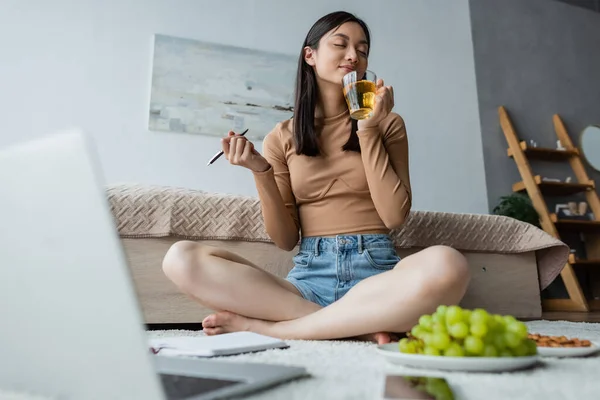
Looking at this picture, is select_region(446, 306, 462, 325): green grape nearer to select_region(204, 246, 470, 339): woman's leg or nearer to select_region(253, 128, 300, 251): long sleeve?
select_region(204, 246, 470, 339): woman's leg

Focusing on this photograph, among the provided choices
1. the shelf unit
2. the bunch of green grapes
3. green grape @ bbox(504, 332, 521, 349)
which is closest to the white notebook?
the bunch of green grapes

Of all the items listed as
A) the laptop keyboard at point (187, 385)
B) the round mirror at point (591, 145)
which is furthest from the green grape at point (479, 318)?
the round mirror at point (591, 145)

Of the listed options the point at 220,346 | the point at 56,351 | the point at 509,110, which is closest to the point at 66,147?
the point at 56,351

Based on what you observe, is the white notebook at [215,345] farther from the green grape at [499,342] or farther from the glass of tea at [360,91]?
the glass of tea at [360,91]

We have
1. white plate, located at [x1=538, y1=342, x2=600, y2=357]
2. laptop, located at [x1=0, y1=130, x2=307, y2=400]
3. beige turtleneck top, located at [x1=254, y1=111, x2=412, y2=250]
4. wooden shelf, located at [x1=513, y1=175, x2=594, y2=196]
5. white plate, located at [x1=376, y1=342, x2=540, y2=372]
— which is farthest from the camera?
wooden shelf, located at [x1=513, y1=175, x2=594, y2=196]

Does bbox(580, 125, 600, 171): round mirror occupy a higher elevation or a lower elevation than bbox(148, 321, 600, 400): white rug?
higher

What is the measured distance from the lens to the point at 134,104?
261 cm

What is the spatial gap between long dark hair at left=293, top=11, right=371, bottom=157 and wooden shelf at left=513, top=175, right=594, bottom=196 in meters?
2.36

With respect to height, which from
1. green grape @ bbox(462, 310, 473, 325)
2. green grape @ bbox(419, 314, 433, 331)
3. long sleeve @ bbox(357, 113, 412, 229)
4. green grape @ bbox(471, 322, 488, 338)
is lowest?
green grape @ bbox(419, 314, 433, 331)

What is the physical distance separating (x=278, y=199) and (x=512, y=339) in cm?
66

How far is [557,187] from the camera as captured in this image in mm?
3229

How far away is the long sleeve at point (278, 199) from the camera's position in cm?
111

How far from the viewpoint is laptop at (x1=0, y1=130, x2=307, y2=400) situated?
28 centimetres

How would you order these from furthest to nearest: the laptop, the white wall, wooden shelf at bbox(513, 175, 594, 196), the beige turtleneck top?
1. wooden shelf at bbox(513, 175, 594, 196)
2. the white wall
3. the beige turtleneck top
4. the laptop
